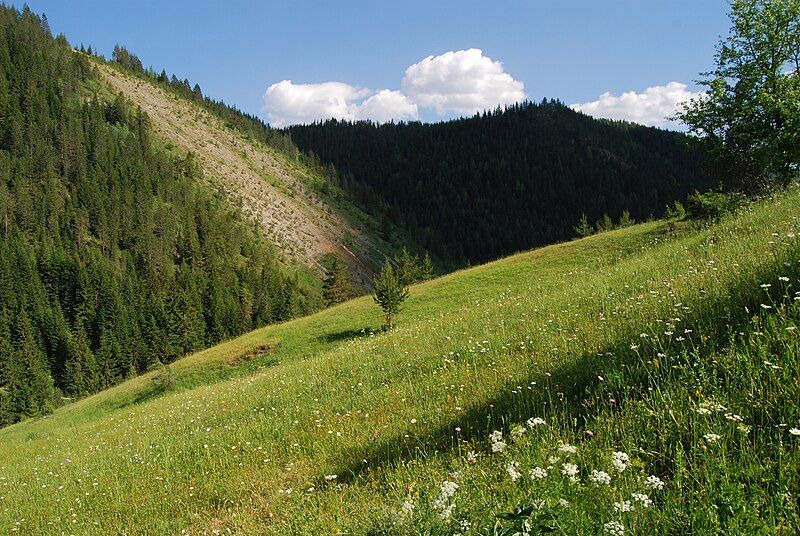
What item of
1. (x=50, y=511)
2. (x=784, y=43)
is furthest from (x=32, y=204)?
(x=784, y=43)

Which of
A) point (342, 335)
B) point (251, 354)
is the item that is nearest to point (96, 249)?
point (251, 354)

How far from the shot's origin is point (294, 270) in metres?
144

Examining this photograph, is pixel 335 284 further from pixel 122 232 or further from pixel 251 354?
pixel 122 232

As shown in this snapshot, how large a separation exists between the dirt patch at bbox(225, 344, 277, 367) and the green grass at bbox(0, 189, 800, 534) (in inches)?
768

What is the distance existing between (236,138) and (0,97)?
7931 cm

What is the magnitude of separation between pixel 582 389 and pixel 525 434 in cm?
120

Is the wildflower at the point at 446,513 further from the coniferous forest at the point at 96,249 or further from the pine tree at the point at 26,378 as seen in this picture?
the coniferous forest at the point at 96,249

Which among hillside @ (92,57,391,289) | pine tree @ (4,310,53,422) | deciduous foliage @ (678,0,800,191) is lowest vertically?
pine tree @ (4,310,53,422)

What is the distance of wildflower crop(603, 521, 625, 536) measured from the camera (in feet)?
7.86

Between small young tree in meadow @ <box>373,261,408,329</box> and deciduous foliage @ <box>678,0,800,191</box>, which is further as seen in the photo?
small young tree in meadow @ <box>373,261,408,329</box>

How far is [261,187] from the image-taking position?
169250 millimetres

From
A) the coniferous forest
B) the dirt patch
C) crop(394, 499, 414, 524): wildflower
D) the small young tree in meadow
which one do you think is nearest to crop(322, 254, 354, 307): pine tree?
the coniferous forest

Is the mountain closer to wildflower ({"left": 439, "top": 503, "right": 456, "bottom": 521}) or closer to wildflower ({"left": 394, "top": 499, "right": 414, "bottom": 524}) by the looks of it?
wildflower ({"left": 394, "top": 499, "right": 414, "bottom": 524})

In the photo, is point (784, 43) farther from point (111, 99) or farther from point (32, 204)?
point (111, 99)
